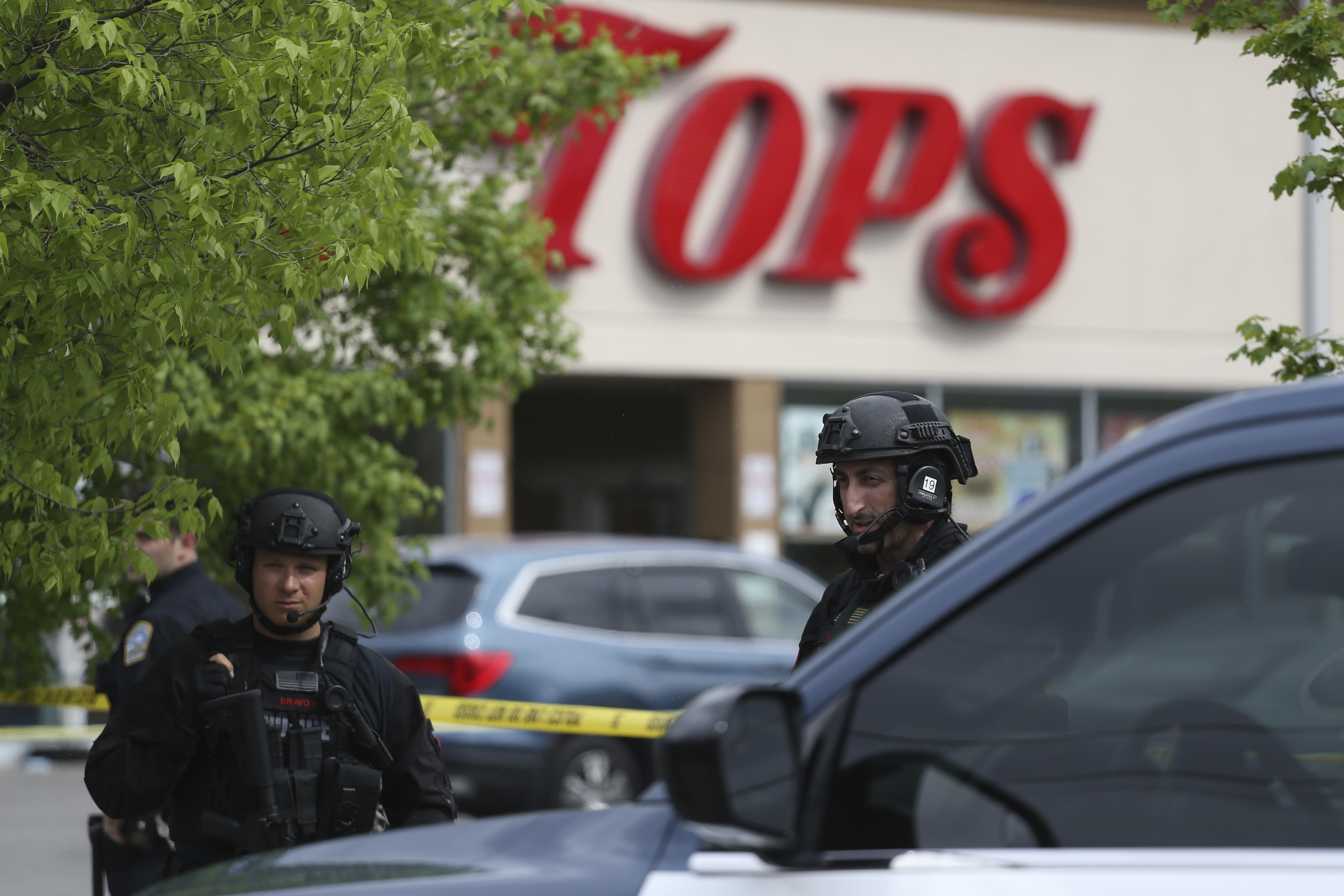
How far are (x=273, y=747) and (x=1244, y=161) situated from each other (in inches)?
762

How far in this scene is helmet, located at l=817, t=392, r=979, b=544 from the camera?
13.5 feet

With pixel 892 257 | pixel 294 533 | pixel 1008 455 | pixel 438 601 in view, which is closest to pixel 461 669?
pixel 438 601

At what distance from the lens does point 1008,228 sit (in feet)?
64.5

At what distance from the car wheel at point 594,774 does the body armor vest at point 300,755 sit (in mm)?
5536

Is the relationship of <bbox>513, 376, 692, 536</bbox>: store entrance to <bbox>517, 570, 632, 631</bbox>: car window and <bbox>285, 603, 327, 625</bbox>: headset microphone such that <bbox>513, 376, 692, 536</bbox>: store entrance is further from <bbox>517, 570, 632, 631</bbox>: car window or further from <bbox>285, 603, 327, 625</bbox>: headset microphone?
<bbox>285, 603, 327, 625</bbox>: headset microphone

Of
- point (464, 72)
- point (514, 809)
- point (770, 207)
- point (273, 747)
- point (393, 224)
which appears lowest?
point (514, 809)

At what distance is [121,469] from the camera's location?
690 centimetres

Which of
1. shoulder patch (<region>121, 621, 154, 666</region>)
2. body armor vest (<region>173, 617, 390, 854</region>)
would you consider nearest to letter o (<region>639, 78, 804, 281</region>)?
shoulder patch (<region>121, 621, 154, 666</region>)

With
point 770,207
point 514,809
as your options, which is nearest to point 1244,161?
point 770,207

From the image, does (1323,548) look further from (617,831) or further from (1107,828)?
(617,831)

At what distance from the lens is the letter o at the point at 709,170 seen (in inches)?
712

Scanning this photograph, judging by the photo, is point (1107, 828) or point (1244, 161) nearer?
point (1107, 828)

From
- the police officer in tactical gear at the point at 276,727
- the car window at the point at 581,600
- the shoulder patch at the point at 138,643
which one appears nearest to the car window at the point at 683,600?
the car window at the point at 581,600

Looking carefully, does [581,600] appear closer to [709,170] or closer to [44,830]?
[44,830]
